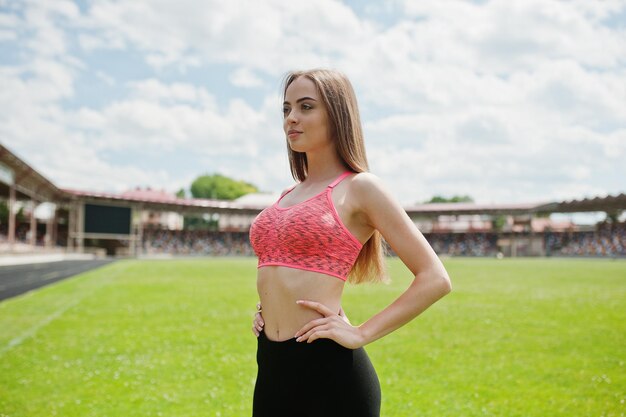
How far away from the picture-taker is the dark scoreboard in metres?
54.0

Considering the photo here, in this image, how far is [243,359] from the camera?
23.4 feet

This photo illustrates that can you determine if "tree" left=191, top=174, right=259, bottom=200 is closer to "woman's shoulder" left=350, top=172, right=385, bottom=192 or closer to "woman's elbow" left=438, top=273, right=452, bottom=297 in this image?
"woman's shoulder" left=350, top=172, right=385, bottom=192

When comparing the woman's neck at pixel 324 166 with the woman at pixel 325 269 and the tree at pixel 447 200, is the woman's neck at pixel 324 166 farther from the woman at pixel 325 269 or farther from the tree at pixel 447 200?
the tree at pixel 447 200

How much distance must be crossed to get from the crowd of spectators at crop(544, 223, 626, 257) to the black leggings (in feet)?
204

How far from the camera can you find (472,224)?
242 ft

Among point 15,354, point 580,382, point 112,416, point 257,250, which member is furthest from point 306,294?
point 15,354

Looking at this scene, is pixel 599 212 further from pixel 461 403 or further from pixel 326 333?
pixel 326 333

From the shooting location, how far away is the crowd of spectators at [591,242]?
58844mm

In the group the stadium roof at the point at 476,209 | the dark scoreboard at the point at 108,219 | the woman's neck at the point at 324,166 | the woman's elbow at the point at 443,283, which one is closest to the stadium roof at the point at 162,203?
the dark scoreboard at the point at 108,219

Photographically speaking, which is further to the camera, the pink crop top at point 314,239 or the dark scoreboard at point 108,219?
the dark scoreboard at point 108,219

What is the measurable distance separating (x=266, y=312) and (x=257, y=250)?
0.80ft

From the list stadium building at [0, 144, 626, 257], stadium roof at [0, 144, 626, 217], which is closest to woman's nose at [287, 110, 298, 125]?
stadium roof at [0, 144, 626, 217]

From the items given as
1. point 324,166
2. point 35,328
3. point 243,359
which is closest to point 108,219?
point 35,328

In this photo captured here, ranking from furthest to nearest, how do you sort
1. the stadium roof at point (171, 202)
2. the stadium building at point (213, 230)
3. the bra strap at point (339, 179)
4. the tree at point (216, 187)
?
the tree at point (216, 187) → the stadium building at point (213, 230) → the stadium roof at point (171, 202) → the bra strap at point (339, 179)
